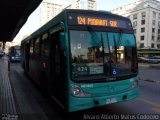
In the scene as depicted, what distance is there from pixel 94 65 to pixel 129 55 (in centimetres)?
125

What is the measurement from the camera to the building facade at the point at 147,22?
272ft

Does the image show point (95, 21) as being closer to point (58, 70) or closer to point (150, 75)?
point (58, 70)

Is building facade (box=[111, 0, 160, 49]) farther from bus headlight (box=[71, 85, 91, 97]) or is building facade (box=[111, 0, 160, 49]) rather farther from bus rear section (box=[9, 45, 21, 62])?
bus headlight (box=[71, 85, 91, 97])

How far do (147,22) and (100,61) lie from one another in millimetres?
81984

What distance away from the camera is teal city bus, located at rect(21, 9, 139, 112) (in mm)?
5500

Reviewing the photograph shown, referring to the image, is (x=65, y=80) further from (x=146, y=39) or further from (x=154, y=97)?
(x=146, y=39)

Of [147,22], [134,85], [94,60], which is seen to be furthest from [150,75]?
[147,22]

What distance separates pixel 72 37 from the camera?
5.51m

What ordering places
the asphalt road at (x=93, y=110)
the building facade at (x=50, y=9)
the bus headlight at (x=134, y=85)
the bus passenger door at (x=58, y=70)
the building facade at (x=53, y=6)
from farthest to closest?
the building facade at (x=50, y=9), the building facade at (x=53, y=6), the bus headlight at (x=134, y=85), the asphalt road at (x=93, y=110), the bus passenger door at (x=58, y=70)

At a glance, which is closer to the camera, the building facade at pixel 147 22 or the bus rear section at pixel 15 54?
the bus rear section at pixel 15 54

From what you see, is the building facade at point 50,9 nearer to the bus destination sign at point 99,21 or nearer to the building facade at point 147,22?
the building facade at point 147,22

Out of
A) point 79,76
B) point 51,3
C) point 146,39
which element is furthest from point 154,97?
point 146,39

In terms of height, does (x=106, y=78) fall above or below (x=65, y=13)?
below

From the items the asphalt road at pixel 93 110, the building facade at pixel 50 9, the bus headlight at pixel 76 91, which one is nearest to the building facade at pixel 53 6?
the building facade at pixel 50 9
